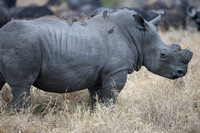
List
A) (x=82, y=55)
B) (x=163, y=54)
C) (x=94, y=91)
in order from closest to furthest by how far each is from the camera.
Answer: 1. (x=82, y=55)
2. (x=163, y=54)
3. (x=94, y=91)

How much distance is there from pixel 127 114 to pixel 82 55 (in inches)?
37.6

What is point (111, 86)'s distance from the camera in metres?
4.30

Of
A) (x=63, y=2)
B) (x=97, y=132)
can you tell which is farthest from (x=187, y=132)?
(x=63, y=2)

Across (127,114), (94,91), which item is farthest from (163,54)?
(94,91)

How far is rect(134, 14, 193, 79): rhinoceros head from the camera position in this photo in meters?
4.42

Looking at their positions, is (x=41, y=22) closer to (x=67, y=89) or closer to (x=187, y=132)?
(x=67, y=89)

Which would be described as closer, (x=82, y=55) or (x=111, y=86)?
(x=82, y=55)

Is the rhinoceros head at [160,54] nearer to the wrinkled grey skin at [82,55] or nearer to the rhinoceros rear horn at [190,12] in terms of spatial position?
the wrinkled grey skin at [82,55]

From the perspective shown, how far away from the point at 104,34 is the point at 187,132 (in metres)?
1.69

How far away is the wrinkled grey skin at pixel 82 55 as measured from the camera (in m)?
3.75

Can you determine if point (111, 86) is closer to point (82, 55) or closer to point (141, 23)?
point (82, 55)

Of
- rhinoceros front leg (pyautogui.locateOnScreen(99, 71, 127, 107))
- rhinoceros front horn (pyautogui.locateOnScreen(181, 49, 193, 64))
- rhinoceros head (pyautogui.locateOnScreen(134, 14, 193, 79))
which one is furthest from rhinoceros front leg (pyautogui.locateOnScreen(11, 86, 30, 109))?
rhinoceros front horn (pyautogui.locateOnScreen(181, 49, 193, 64))

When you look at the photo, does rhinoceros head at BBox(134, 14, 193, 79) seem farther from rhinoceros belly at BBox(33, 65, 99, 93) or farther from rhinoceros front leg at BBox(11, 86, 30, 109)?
rhinoceros front leg at BBox(11, 86, 30, 109)

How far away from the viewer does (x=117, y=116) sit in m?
4.04
